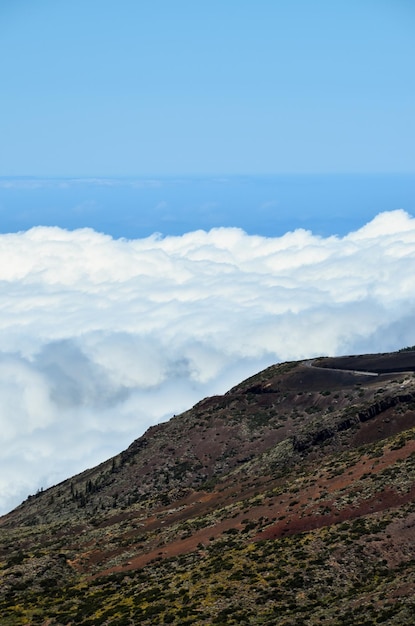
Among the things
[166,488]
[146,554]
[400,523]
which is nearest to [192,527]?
[146,554]

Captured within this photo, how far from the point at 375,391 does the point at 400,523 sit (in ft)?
151

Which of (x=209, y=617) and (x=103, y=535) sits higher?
(x=103, y=535)

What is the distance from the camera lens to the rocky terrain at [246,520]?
48.1m

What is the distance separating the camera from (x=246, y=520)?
64.4 m

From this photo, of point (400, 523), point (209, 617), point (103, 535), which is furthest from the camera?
point (103, 535)

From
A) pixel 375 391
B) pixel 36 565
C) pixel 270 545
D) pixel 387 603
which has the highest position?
pixel 375 391

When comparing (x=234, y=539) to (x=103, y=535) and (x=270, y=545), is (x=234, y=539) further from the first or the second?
(x=103, y=535)

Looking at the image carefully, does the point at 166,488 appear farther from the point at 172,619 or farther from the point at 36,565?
the point at 172,619

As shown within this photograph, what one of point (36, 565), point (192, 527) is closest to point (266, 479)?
point (192, 527)

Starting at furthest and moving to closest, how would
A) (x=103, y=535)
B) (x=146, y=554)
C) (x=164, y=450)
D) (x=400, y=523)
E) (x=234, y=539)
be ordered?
(x=164, y=450)
(x=103, y=535)
(x=146, y=554)
(x=234, y=539)
(x=400, y=523)

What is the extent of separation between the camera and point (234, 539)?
6038 cm

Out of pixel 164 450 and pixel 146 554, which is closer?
pixel 146 554

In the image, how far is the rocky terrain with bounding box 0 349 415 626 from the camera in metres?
48.1

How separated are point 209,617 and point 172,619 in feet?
6.85
